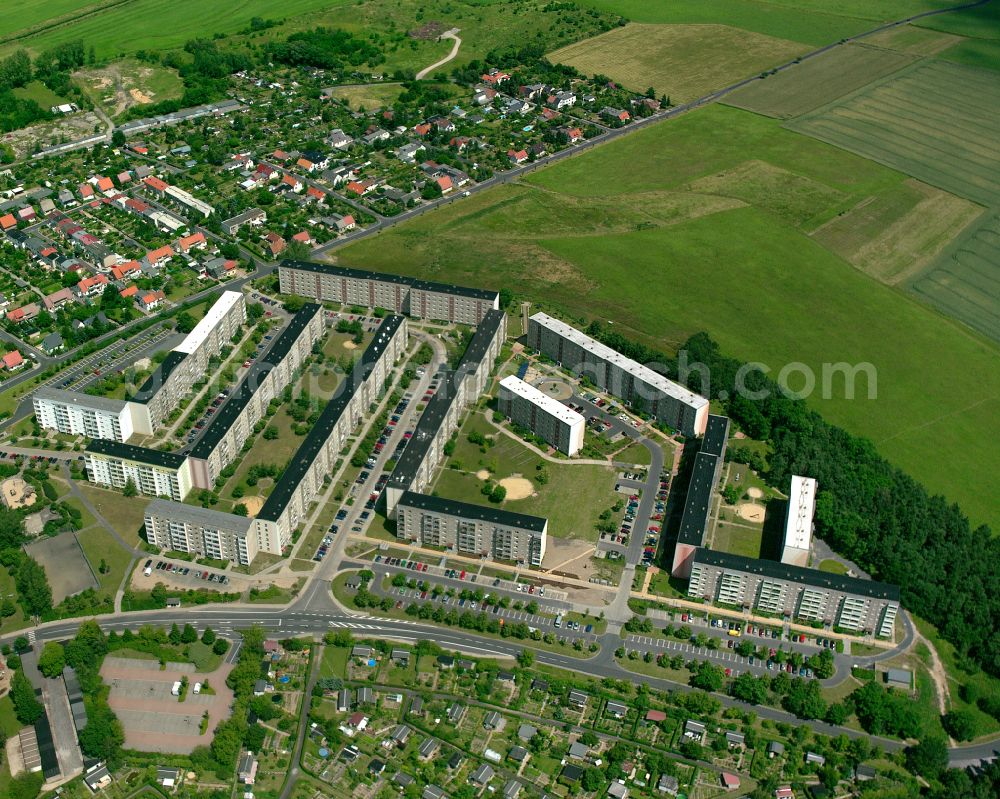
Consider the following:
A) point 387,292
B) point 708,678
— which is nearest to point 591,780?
point 708,678

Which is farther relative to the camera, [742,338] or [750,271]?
[750,271]

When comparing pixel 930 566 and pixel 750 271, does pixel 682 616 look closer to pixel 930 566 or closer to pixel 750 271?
pixel 930 566

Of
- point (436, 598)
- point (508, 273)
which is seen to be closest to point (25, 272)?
point (508, 273)

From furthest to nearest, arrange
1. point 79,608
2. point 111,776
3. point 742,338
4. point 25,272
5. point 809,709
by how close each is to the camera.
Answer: point 25,272, point 742,338, point 79,608, point 809,709, point 111,776

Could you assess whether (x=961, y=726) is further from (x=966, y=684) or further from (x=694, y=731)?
(x=694, y=731)

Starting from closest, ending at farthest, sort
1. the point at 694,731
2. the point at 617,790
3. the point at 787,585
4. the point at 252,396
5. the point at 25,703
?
1. the point at 617,790
2. the point at 25,703
3. the point at 694,731
4. the point at 787,585
5. the point at 252,396

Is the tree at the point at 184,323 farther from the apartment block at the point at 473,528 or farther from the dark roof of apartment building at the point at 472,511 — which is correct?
the dark roof of apartment building at the point at 472,511

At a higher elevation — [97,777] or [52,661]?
[52,661]
